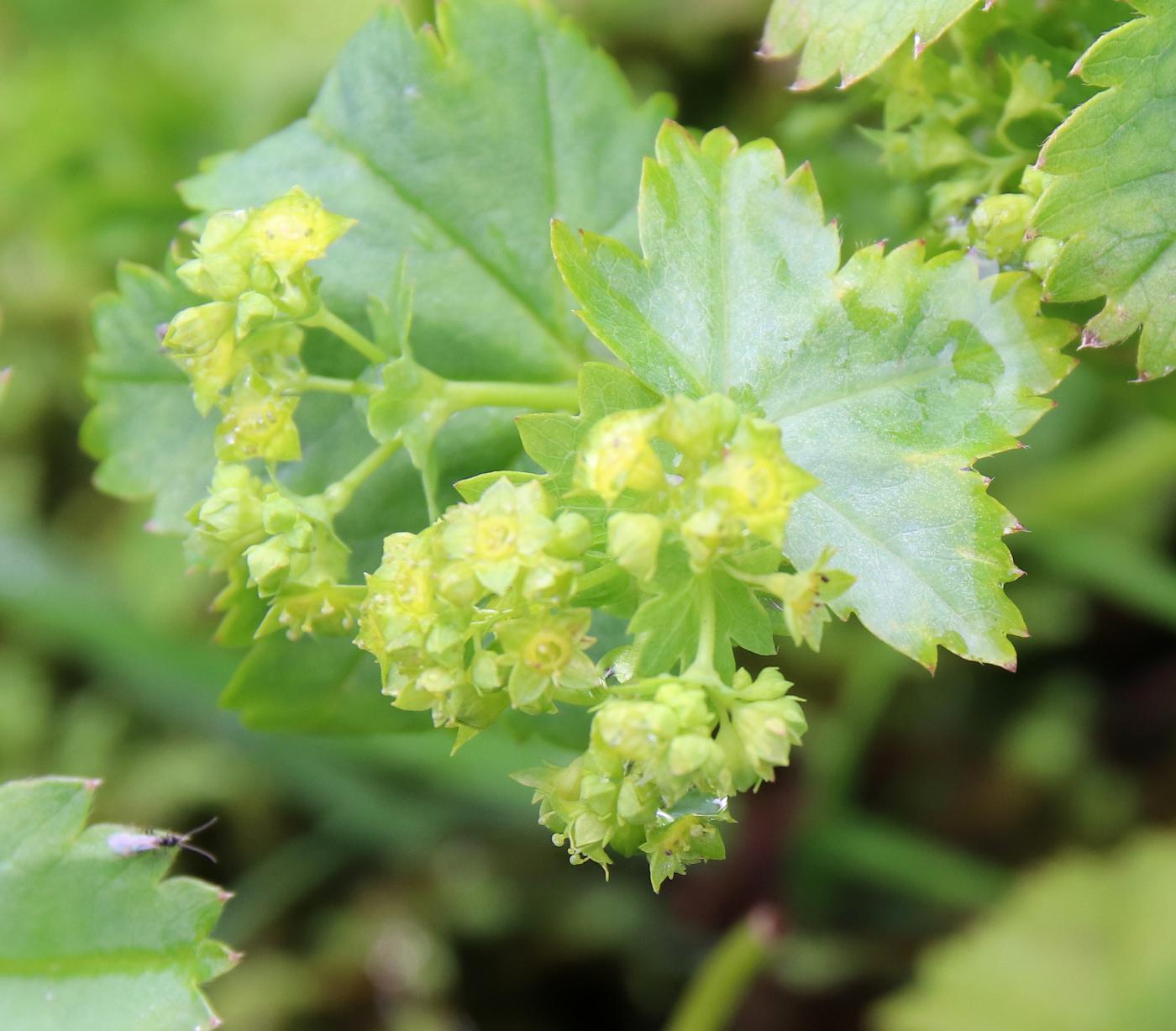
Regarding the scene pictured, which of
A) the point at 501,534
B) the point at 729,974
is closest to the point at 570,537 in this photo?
the point at 501,534

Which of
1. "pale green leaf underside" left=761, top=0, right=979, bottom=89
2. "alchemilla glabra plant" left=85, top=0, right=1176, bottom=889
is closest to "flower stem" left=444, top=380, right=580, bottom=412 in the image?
"alchemilla glabra plant" left=85, top=0, right=1176, bottom=889

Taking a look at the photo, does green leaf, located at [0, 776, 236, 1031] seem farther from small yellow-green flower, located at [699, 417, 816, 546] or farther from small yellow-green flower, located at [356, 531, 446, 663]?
small yellow-green flower, located at [699, 417, 816, 546]

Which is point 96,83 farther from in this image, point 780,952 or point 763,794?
point 780,952

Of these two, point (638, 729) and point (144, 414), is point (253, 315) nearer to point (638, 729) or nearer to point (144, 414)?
point (144, 414)

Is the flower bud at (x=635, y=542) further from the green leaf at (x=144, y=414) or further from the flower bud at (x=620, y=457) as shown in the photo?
the green leaf at (x=144, y=414)

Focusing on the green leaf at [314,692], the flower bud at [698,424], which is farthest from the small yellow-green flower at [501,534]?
the green leaf at [314,692]

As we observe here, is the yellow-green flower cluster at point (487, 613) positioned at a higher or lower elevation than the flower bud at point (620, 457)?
lower
